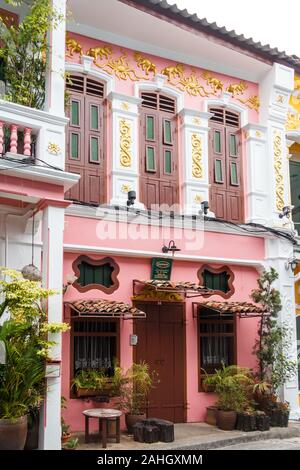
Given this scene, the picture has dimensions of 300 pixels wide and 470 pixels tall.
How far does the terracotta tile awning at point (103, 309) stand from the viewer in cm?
1012

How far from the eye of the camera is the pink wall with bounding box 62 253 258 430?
10.4 m

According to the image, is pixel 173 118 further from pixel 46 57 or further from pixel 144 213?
pixel 46 57

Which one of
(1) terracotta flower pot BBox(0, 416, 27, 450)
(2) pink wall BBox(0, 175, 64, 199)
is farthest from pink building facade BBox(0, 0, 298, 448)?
(1) terracotta flower pot BBox(0, 416, 27, 450)

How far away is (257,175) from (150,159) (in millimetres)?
2641

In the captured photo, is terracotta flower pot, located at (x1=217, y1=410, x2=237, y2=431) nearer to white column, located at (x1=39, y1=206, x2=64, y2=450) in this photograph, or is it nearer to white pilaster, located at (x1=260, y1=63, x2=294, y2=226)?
white column, located at (x1=39, y1=206, x2=64, y2=450)

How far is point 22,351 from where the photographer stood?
8.20 meters

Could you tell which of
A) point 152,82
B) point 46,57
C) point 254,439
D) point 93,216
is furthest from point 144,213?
point 254,439

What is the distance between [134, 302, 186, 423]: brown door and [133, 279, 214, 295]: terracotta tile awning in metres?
0.48

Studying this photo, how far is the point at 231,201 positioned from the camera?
42.5ft

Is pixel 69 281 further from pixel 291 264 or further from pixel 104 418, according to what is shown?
pixel 291 264

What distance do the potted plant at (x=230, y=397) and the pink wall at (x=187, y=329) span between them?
539 mm

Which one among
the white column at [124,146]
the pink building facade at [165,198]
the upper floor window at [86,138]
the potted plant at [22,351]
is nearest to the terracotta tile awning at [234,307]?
the pink building facade at [165,198]

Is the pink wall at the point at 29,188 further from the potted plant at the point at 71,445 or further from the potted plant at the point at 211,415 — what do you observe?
the potted plant at the point at 211,415

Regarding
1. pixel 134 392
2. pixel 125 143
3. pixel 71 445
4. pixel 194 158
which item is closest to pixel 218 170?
pixel 194 158
